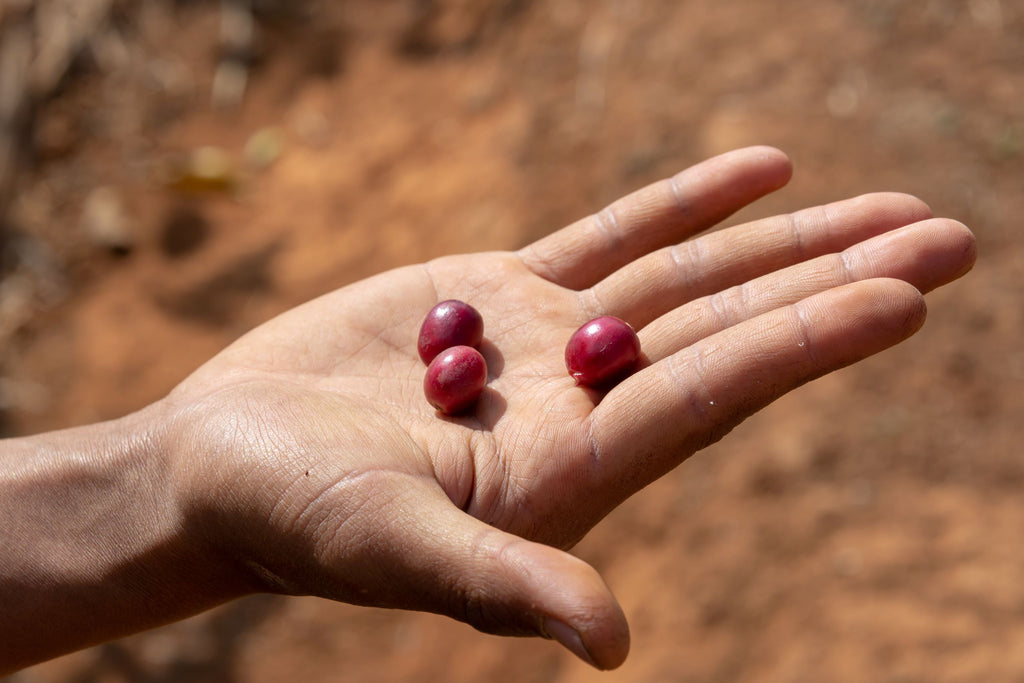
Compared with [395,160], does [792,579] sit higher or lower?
lower

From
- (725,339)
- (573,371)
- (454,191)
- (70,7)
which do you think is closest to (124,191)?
(70,7)

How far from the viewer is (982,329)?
5.56 metres

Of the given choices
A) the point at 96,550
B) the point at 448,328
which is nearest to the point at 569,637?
the point at 448,328

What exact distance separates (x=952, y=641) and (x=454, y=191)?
15.4ft

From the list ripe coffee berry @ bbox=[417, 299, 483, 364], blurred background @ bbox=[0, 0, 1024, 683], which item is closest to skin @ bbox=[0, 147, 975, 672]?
ripe coffee berry @ bbox=[417, 299, 483, 364]

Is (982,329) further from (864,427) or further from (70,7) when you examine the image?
(70,7)

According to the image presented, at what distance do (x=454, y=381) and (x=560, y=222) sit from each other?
135 inches

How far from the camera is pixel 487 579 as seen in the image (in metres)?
2.48

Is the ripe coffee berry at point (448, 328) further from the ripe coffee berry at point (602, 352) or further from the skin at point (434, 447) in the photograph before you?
the ripe coffee berry at point (602, 352)

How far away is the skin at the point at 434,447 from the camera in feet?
8.70

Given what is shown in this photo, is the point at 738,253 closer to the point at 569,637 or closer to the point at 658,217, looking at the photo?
the point at 658,217

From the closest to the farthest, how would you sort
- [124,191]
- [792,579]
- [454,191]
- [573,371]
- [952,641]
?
[573,371], [952,641], [792,579], [454,191], [124,191]

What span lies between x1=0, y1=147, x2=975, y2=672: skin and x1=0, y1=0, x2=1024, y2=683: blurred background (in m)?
1.96

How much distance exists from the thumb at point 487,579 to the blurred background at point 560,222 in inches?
104
